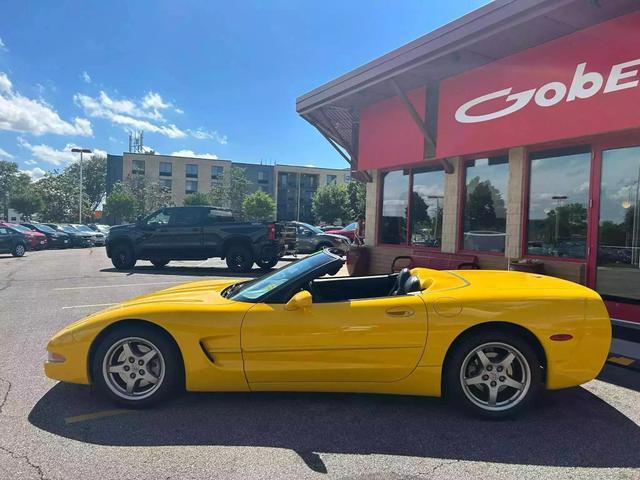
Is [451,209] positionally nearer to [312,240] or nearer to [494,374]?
[494,374]

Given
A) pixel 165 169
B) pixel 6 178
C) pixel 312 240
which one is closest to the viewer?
pixel 312 240

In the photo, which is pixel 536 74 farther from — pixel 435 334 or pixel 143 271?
pixel 143 271

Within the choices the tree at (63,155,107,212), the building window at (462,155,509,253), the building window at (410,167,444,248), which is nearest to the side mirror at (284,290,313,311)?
the building window at (462,155,509,253)

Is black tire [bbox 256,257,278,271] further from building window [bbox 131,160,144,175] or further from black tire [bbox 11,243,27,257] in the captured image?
building window [bbox 131,160,144,175]

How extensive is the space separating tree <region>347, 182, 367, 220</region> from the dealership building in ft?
121

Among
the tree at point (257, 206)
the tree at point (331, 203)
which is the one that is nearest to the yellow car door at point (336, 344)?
the tree at point (331, 203)

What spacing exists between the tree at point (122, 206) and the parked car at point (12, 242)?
33466 millimetres

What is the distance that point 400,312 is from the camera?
336 cm

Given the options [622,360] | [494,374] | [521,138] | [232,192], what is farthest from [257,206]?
[494,374]

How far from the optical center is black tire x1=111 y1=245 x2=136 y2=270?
45.5ft

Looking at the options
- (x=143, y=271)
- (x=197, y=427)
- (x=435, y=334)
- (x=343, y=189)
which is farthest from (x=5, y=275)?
(x=343, y=189)

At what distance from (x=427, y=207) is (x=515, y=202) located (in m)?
2.19

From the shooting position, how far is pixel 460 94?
816 cm

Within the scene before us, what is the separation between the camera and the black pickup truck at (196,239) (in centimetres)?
1323
